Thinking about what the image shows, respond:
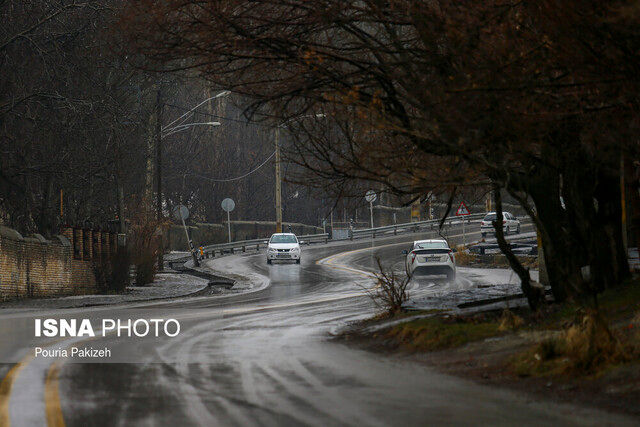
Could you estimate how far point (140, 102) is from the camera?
4391cm

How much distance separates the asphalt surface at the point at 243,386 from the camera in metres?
9.81

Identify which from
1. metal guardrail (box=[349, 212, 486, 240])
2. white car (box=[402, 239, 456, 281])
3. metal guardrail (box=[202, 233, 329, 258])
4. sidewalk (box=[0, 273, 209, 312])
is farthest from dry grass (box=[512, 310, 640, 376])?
metal guardrail (box=[349, 212, 486, 240])

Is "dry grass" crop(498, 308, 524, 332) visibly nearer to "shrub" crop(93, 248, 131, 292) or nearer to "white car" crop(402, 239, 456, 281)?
"shrub" crop(93, 248, 131, 292)

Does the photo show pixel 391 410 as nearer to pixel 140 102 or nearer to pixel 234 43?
pixel 234 43

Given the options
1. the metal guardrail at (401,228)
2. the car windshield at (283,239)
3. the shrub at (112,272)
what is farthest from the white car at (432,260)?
the metal guardrail at (401,228)

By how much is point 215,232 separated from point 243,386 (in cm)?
6010

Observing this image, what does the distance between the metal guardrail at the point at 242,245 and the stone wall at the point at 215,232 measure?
4.01 meters

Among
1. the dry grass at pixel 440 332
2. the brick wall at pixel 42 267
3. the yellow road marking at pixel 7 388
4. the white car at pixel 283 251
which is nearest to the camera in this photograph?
the yellow road marking at pixel 7 388

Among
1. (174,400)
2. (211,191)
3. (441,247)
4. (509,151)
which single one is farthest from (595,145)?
(211,191)

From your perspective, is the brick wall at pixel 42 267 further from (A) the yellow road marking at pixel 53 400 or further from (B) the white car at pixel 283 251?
(B) the white car at pixel 283 251

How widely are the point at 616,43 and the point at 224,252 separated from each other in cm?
5442

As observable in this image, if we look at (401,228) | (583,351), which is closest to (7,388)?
(583,351)

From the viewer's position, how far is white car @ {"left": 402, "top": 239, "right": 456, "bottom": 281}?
132 feet

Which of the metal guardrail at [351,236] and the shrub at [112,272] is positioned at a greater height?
the metal guardrail at [351,236]
